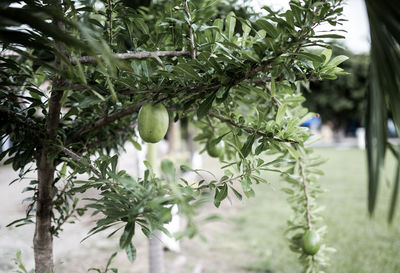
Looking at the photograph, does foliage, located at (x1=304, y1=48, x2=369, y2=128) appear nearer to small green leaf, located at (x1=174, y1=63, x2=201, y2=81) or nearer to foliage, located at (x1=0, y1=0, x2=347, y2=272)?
foliage, located at (x1=0, y1=0, x2=347, y2=272)

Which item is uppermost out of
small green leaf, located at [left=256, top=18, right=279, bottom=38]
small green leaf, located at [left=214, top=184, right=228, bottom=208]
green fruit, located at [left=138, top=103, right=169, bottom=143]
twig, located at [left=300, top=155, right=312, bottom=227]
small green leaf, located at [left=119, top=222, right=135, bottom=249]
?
small green leaf, located at [left=256, top=18, right=279, bottom=38]

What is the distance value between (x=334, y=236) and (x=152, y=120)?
9.03ft

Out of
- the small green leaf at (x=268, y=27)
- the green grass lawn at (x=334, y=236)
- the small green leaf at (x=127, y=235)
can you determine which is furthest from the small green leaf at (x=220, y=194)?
the green grass lawn at (x=334, y=236)

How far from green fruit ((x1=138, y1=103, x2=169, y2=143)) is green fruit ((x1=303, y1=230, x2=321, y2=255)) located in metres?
0.50

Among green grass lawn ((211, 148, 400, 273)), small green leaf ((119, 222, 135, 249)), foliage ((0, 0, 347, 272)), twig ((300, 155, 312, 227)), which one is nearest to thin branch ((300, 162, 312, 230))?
twig ((300, 155, 312, 227))

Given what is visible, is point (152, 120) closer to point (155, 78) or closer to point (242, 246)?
point (155, 78)

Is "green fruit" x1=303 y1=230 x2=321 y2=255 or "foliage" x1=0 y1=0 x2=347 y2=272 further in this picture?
"green fruit" x1=303 y1=230 x2=321 y2=255

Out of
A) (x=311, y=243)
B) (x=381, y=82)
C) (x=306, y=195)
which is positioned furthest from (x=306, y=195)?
(x=381, y=82)

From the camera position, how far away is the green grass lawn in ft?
7.43

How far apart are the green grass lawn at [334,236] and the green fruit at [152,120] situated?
923mm

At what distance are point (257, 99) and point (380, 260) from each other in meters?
1.99

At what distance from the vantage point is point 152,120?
2.02 ft

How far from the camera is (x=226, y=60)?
1.80 ft

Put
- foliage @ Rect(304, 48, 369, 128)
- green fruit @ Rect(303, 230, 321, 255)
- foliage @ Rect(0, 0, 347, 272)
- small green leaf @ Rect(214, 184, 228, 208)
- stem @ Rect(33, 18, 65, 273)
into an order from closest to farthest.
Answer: foliage @ Rect(0, 0, 347, 272) < small green leaf @ Rect(214, 184, 228, 208) < stem @ Rect(33, 18, 65, 273) < green fruit @ Rect(303, 230, 321, 255) < foliage @ Rect(304, 48, 369, 128)
